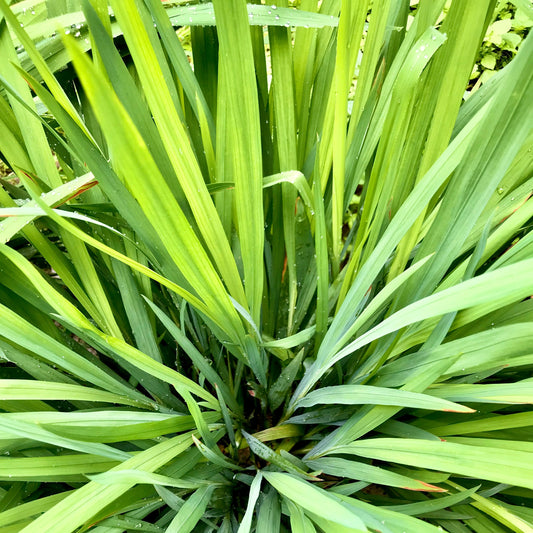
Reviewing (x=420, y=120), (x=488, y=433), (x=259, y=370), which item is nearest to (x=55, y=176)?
(x=259, y=370)

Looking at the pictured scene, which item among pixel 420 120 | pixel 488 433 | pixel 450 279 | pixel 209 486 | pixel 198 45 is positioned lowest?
pixel 209 486

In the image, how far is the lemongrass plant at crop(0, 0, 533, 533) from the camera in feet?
1.35

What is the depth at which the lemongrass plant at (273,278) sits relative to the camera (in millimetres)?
411

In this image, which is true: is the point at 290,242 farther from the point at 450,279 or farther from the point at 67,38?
the point at 67,38

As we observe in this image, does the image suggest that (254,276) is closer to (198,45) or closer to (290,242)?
(290,242)

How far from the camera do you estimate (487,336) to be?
46cm

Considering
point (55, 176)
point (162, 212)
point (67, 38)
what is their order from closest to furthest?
point (67, 38) < point (162, 212) < point (55, 176)

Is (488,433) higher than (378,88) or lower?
lower

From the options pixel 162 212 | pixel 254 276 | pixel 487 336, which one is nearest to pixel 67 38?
pixel 162 212

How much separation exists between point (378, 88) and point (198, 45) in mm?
266

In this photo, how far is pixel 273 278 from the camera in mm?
743

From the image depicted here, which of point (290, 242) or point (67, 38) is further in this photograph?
point (290, 242)

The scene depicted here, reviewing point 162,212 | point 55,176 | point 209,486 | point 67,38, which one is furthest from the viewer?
point 55,176

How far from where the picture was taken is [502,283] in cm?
35
